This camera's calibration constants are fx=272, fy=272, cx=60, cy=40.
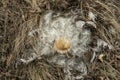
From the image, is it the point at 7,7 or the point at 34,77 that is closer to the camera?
the point at 34,77

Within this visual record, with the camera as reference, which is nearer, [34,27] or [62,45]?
[62,45]

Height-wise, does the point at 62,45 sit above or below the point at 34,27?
below

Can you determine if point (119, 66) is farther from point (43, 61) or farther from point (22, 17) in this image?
point (22, 17)

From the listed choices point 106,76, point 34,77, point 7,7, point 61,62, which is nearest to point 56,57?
point 61,62

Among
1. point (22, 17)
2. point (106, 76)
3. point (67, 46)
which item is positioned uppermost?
point (22, 17)
